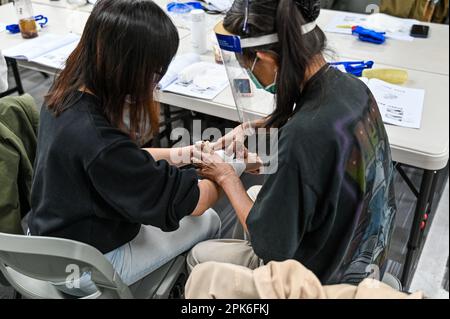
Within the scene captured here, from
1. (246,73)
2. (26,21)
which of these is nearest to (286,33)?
(246,73)

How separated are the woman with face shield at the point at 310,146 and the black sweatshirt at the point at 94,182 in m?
0.22

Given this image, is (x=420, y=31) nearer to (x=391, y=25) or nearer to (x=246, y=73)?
(x=391, y=25)

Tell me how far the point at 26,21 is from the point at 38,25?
0.42ft

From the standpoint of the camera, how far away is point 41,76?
3221 mm

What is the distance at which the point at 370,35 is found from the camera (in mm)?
1875

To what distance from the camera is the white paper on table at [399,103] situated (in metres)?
1.34

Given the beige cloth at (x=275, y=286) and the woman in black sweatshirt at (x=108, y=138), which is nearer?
the beige cloth at (x=275, y=286)

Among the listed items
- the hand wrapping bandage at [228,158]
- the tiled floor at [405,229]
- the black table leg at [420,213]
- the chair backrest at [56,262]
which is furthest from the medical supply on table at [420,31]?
the chair backrest at [56,262]

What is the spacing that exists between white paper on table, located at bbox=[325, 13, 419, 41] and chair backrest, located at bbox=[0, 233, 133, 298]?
1540 mm

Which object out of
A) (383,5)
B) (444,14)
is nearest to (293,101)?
(383,5)

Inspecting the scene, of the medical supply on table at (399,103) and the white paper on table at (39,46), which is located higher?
the medical supply on table at (399,103)

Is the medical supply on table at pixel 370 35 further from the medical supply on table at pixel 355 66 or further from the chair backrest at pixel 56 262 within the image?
the chair backrest at pixel 56 262

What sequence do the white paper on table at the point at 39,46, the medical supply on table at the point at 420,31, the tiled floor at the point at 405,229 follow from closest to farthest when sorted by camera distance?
the tiled floor at the point at 405,229 → the white paper on table at the point at 39,46 → the medical supply on table at the point at 420,31

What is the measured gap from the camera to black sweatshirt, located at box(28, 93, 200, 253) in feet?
2.94
